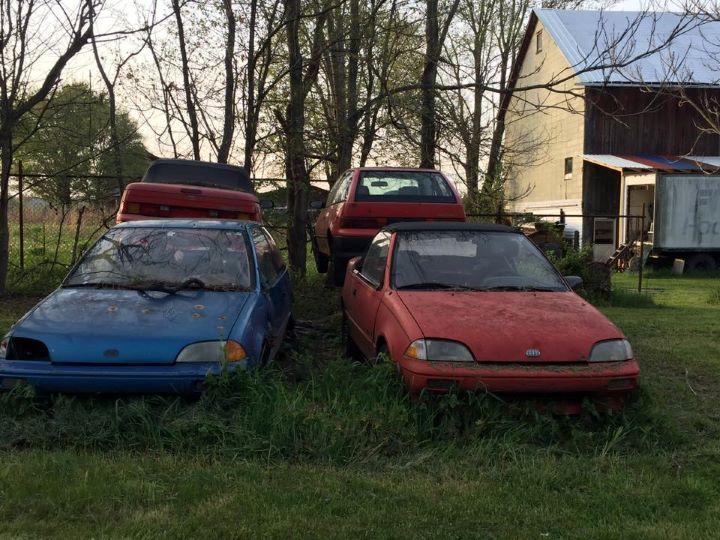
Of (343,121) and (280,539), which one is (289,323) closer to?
(280,539)

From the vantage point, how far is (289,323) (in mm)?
6844

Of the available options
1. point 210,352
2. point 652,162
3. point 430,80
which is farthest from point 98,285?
point 652,162

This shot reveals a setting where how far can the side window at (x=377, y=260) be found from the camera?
5883mm

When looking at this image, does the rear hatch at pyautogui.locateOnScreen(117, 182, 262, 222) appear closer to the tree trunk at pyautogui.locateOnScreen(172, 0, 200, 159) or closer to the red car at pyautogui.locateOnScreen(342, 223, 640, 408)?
the red car at pyautogui.locateOnScreen(342, 223, 640, 408)

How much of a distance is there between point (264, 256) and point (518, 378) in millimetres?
2918

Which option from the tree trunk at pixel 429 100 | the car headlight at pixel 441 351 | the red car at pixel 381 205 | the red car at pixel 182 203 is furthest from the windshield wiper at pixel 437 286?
the tree trunk at pixel 429 100

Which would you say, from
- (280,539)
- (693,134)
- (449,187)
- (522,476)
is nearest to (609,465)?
(522,476)

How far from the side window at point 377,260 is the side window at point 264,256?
2.99 ft

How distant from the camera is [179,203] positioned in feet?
28.1

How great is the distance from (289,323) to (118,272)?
1.99 metres

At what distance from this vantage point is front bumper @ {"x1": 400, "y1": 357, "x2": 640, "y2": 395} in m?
4.22

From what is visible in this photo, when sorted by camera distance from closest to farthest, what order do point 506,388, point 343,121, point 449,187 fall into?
point 506,388 → point 449,187 → point 343,121

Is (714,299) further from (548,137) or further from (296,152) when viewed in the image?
(548,137)

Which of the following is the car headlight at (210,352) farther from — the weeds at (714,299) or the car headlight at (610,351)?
the weeds at (714,299)
